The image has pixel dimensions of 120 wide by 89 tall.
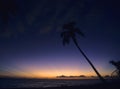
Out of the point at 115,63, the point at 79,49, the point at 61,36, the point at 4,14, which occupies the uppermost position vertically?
the point at 115,63

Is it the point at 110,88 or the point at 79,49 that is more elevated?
the point at 79,49

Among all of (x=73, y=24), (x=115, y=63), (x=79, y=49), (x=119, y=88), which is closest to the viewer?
(x=119, y=88)

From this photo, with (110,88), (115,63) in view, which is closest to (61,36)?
(110,88)

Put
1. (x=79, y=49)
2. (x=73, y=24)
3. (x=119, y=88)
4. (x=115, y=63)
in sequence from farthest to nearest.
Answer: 1. (x=115, y=63)
2. (x=73, y=24)
3. (x=79, y=49)
4. (x=119, y=88)

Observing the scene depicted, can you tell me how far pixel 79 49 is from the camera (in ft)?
113

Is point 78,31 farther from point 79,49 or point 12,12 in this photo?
point 12,12

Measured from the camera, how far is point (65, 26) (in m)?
37.1

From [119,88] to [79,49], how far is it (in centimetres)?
1138

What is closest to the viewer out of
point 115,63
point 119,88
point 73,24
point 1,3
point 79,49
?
point 1,3

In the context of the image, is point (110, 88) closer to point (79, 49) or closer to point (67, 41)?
point (79, 49)

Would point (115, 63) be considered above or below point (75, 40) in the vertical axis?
above

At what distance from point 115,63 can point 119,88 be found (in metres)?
44.1

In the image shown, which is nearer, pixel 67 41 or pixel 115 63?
pixel 67 41

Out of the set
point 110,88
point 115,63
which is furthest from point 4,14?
point 115,63
